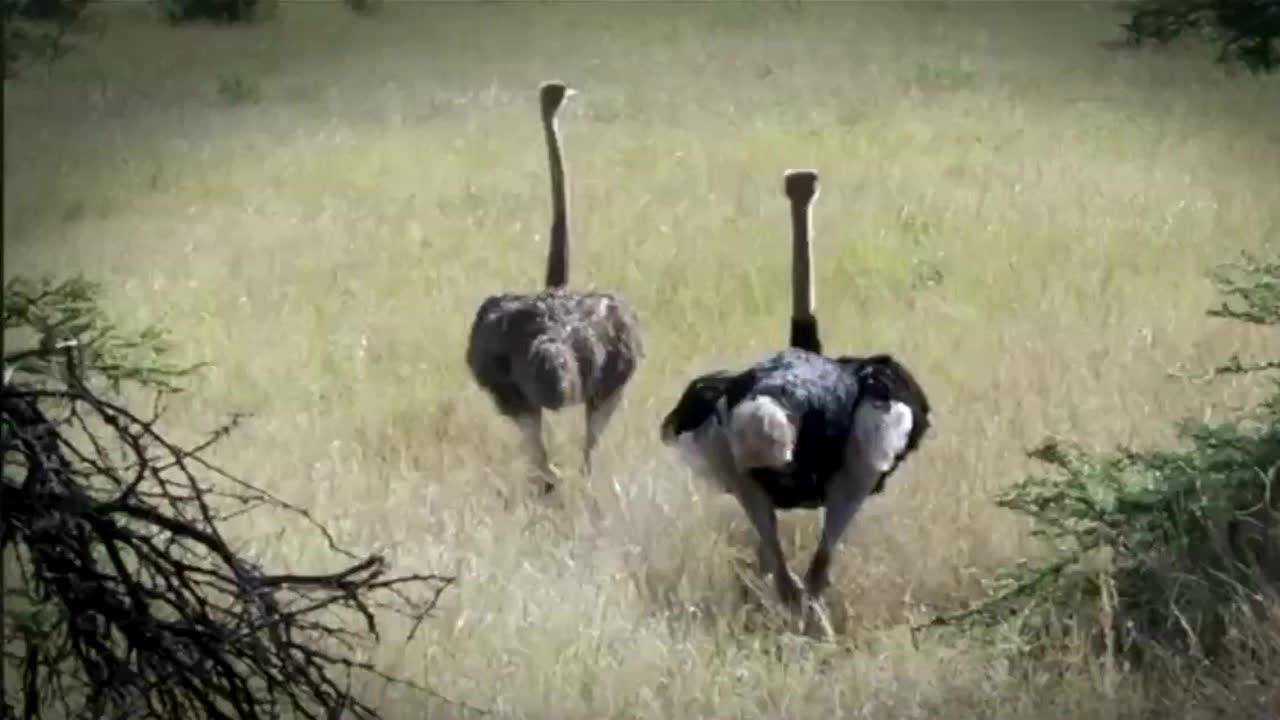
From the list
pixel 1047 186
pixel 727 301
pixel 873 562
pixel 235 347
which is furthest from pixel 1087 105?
pixel 235 347

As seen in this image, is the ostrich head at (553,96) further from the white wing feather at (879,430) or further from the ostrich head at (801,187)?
the white wing feather at (879,430)

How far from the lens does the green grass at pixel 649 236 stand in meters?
2.70

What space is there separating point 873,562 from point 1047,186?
0.62 meters

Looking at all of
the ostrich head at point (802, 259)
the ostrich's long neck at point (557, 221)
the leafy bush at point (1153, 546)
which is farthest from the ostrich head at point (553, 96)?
the leafy bush at point (1153, 546)

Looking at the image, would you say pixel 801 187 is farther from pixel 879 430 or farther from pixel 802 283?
pixel 879 430

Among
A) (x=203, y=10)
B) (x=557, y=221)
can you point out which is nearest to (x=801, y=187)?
(x=557, y=221)

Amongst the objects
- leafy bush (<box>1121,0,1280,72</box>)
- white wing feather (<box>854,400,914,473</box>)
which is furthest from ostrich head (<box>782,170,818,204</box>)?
leafy bush (<box>1121,0,1280,72</box>)

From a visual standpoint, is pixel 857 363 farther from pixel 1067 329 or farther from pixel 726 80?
pixel 726 80

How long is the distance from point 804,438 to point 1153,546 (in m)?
0.43

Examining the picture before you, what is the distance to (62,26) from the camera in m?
2.86

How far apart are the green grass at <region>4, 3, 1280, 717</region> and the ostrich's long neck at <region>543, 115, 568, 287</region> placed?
3cm

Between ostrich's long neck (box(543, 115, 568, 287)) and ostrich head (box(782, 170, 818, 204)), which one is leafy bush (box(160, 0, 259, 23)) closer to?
ostrich's long neck (box(543, 115, 568, 287))

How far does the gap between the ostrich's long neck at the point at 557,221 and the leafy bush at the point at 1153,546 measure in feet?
Answer: 2.21

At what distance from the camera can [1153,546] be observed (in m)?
2.60
